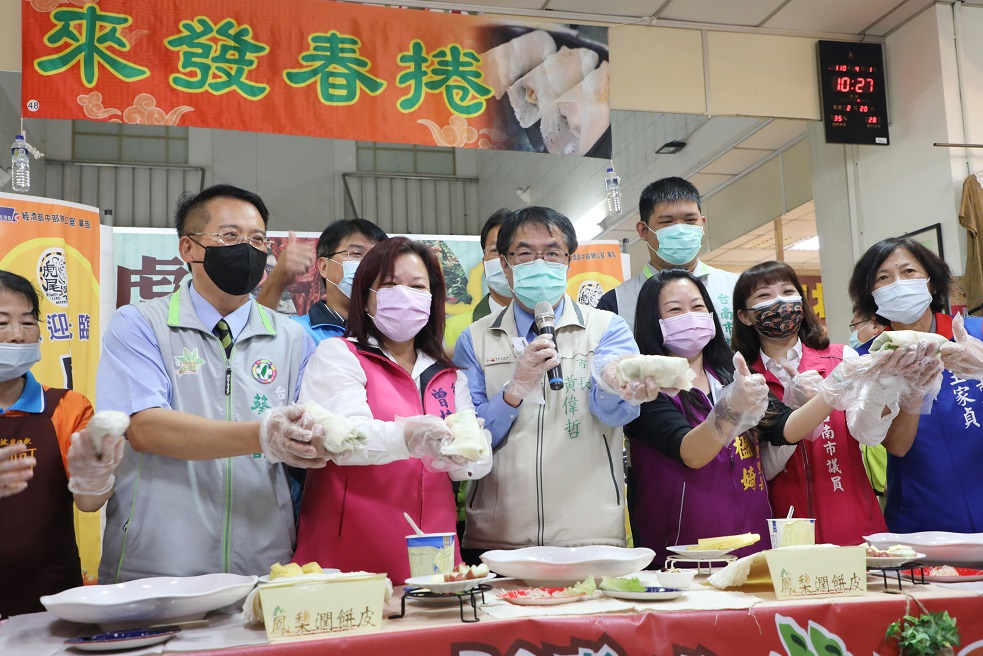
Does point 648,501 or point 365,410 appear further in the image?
point 648,501

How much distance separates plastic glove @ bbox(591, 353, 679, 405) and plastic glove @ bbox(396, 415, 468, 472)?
1.65ft

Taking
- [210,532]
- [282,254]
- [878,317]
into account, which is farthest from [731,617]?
[282,254]

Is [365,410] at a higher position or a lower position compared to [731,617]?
higher

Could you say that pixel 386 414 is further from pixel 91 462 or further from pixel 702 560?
pixel 702 560

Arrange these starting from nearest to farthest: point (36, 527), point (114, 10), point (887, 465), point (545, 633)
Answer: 1. point (545, 633)
2. point (36, 527)
3. point (887, 465)
4. point (114, 10)

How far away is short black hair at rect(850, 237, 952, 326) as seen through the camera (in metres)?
2.63

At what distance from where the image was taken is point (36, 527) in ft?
7.62

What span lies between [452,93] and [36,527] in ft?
11.0

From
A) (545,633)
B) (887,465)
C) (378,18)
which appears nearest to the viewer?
(545,633)

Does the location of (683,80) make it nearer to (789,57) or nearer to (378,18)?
(789,57)

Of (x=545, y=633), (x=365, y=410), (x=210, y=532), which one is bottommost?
(x=545, y=633)

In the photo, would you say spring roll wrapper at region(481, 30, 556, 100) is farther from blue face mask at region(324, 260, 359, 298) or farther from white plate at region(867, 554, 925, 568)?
white plate at region(867, 554, 925, 568)

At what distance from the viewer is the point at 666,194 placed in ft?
10.8

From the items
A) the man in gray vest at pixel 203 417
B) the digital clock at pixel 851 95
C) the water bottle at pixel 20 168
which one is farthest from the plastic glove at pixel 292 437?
the digital clock at pixel 851 95
